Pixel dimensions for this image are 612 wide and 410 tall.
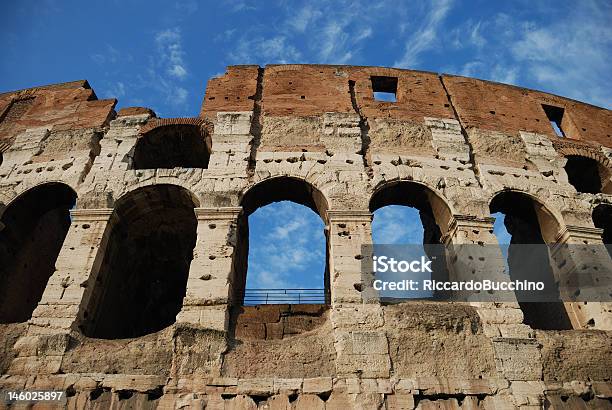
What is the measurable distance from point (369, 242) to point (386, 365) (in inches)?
81.9

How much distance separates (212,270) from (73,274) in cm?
216

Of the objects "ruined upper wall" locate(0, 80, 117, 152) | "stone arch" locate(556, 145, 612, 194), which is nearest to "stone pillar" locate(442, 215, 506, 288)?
"stone arch" locate(556, 145, 612, 194)

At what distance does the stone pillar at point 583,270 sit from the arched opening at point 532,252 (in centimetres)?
26

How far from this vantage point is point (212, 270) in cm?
774

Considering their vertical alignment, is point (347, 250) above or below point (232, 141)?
below

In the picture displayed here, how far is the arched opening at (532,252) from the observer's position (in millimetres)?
9422

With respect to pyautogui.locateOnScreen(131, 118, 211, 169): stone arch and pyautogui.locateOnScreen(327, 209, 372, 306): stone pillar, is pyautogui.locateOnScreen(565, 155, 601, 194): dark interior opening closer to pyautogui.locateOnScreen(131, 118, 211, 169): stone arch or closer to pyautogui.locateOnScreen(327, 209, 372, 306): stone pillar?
pyautogui.locateOnScreen(327, 209, 372, 306): stone pillar

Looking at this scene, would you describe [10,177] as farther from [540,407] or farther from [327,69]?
[540,407]

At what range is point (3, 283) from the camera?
9.60 m

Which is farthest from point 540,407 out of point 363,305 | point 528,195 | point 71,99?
point 71,99

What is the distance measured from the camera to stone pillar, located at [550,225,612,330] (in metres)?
7.96

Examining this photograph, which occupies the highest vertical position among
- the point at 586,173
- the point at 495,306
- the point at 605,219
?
the point at 586,173

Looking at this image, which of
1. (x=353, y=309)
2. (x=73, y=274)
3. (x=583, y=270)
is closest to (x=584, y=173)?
(x=583, y=270)

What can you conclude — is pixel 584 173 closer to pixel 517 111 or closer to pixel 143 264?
pixel 517 111
